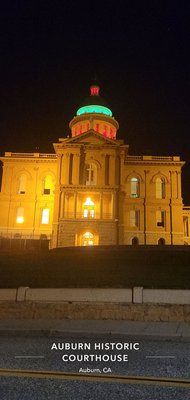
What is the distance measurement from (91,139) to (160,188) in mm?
13116

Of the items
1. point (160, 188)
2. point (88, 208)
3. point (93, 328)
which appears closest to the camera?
point (93, 328)

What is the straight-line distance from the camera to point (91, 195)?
163 ft

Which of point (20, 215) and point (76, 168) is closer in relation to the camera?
point (76, 168)

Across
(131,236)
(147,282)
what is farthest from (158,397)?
(131,236)

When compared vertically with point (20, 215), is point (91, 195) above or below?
above

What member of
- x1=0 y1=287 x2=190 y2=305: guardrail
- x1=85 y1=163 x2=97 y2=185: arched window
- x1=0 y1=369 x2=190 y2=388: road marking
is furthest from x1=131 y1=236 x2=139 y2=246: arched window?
x1=0 y1=369 x2=190 y2=388: road marking

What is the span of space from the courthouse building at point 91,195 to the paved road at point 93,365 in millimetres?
35593

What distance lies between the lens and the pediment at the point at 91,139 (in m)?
51.8

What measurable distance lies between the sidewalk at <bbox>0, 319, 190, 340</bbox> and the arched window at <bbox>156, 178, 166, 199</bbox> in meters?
42.8

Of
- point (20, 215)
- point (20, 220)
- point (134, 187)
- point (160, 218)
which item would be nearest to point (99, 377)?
point (20, 220)

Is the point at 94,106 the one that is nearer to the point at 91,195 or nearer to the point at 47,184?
the point at 47,184

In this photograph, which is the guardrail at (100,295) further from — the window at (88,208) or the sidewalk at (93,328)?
the window at (88,208)

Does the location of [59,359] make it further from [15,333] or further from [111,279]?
[111,279]

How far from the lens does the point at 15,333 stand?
1205 centimetres
